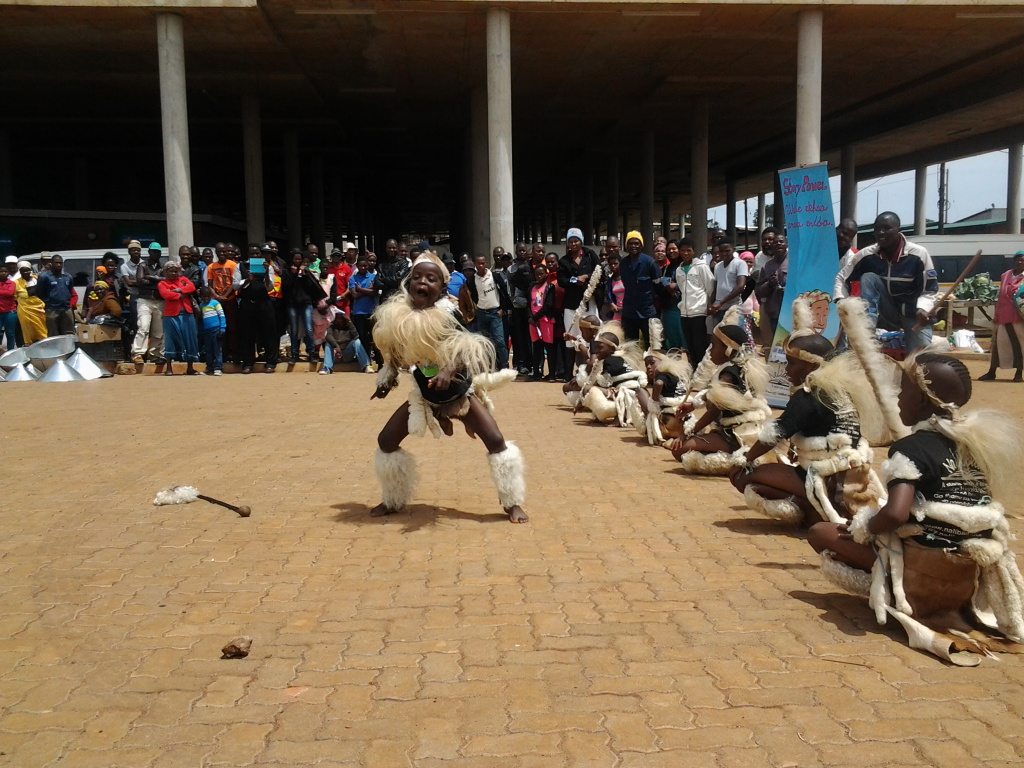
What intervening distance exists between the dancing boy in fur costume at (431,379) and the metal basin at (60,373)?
9976mm

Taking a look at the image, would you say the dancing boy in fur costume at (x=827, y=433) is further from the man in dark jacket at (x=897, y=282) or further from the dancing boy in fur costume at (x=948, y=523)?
the man in dark jacket at (x=897, y=282)

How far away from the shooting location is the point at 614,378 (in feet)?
30.3

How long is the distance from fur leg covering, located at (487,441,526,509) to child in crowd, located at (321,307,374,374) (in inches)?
373

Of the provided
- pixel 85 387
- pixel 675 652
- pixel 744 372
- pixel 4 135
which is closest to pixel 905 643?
pixel 675 652

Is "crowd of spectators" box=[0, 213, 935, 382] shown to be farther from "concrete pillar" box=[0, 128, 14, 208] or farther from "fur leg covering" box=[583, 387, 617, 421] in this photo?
"concrete pillar" box=[0, 128, 14, 208]

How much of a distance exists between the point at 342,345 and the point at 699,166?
15.8 m

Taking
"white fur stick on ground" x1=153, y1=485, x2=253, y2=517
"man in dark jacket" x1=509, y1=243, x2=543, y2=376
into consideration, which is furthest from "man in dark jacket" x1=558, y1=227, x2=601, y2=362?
"white fur stick on ground" x1=153, y1=485, x2=253, y2=517

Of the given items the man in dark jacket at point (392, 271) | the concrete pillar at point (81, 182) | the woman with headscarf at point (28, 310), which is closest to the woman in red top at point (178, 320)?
the woman with headscarf at point (28, 310)

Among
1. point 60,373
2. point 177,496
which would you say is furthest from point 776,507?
point 60,373

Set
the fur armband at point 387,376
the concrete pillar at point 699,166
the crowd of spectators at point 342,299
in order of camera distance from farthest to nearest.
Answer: the concrete pillar at point 699,166 < the crowd of spectators at point 342,299 < the fur armband at point 387,376

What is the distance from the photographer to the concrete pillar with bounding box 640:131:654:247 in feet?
103

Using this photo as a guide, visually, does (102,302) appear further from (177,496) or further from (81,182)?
(81,182)

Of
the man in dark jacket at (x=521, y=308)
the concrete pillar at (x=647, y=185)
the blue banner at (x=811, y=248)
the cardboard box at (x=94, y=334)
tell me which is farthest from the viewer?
the concrete pillar at (x=647, y=185)

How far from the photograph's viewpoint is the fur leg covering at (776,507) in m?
5.16
